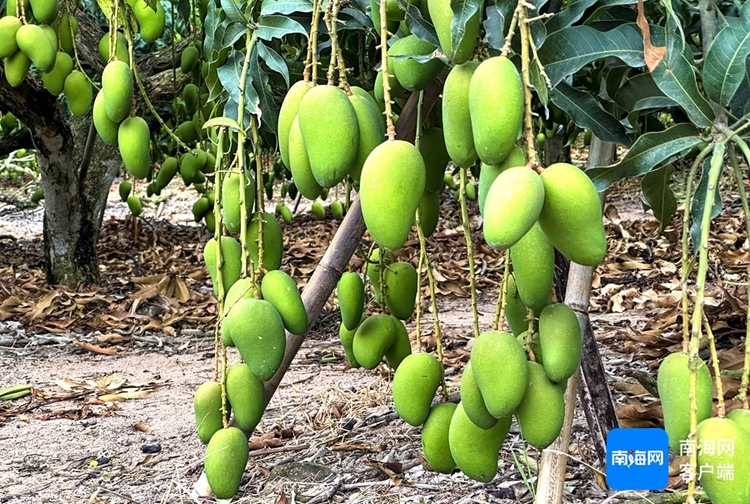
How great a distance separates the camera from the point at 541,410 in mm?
642

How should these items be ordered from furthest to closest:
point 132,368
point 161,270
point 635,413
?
point 161,270, point 132,368, point 635,413

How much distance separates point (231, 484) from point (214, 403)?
9 centimetres

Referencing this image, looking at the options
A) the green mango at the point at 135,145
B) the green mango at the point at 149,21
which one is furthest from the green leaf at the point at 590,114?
the green mango at the point at 149,21

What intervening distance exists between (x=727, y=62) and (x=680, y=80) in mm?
41

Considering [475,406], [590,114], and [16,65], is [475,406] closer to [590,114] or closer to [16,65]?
[590,114]

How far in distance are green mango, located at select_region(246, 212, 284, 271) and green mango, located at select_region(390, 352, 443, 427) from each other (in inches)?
7.7

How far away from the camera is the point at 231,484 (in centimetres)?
85

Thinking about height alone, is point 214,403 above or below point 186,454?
above

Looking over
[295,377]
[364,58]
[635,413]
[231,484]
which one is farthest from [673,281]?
[231,484]

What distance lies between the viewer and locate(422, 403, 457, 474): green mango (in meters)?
0.83

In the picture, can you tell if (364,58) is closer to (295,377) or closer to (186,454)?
(186,454)

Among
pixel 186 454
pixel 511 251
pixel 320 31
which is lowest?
pixel 186 454

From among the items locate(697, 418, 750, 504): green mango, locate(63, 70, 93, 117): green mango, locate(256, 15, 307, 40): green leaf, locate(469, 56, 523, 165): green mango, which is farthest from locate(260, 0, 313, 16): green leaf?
locate(697, 418, 750, 504): green mango

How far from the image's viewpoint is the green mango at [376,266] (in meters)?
1.04
